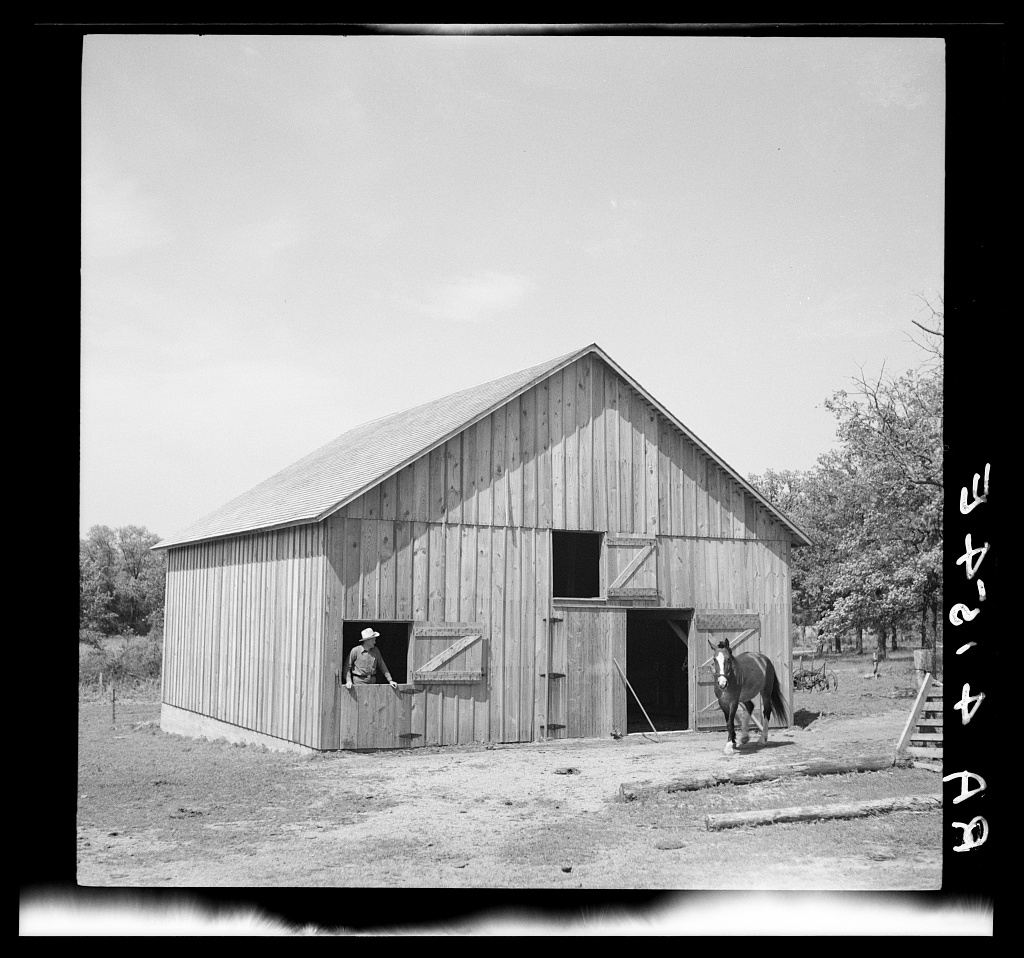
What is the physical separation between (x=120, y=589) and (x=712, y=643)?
28.6m

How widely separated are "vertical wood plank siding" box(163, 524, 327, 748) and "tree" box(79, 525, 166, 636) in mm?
14544

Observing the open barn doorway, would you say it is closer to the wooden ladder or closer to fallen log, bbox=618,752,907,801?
the wooden ladder

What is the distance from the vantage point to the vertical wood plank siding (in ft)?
49.5

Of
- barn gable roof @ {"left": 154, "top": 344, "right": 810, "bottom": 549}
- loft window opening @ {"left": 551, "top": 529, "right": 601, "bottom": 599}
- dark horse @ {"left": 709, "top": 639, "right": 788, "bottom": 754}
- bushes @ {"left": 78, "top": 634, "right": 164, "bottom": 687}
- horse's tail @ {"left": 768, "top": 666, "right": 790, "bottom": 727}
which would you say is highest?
barn gable roof @ {"left": 154, "top": 344, "right": 810, "bottom": 549}

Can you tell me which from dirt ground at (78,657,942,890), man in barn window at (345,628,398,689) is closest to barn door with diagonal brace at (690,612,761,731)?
dirt ground at (78,657,942,890)

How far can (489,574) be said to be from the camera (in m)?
16.2

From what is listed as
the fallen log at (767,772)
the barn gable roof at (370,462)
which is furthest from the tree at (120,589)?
the fallen log at (767,772)

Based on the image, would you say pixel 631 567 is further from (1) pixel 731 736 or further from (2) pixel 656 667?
(2) pixel 656 667

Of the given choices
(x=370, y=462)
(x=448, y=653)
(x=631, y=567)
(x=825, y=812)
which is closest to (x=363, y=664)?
(x=448, y=653)

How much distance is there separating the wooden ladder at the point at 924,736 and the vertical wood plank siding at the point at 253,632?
813 centimetres

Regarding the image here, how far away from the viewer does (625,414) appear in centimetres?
1761

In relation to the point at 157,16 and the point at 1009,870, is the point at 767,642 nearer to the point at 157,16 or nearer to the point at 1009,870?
the point at 1009,870

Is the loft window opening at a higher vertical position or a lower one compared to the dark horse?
higher

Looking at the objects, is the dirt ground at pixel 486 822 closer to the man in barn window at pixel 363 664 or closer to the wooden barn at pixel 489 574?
the wooden barn at pixel 489 574
